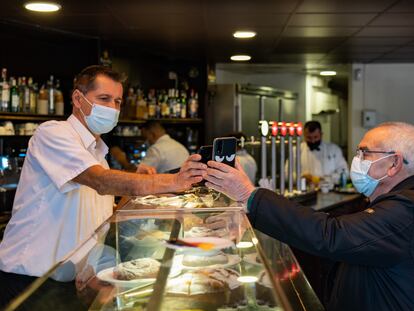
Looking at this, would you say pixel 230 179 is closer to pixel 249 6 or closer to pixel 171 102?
pixel 249 6

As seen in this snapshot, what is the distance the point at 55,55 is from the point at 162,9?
5.82ft

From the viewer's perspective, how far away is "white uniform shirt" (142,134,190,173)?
6.29 meters

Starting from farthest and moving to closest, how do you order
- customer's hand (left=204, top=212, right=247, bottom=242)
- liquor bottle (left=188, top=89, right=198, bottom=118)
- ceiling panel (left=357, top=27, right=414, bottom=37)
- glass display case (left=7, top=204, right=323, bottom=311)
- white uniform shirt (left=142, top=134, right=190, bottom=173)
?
liquor bottle (left=188, top=89, right=198, bottom=118) < white uniform shirt (left=142, top=134, right=190, bottom=173) < ceiling panel (left=357, top=27, right=414, bottom=37) < customer's hand (left=204, top=212, right=247, bottom=242) < glass display case (left=7, top=204, right=323, bottom=311)

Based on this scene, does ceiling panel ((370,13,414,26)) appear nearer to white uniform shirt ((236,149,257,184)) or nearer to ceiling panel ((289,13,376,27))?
ceiling panel ((289,13,376,27))

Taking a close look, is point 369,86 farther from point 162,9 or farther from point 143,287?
point 143,287

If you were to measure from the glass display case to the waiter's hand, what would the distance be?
14 centimetres

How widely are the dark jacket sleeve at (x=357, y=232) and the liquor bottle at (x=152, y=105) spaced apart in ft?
17.1

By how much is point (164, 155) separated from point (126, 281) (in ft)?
15.3

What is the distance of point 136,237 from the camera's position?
195 cm

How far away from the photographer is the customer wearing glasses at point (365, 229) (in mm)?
1866

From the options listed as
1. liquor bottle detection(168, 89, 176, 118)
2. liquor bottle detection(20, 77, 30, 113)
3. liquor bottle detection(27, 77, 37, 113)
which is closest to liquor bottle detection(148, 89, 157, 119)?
liquor bottle detection(168, 89, 176, 118)

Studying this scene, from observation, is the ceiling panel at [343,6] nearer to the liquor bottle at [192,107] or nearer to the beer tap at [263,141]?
the beer tap at [263,141]

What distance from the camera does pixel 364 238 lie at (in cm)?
185

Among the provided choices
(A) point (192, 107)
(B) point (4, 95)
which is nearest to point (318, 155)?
(A) point (192, 107)
